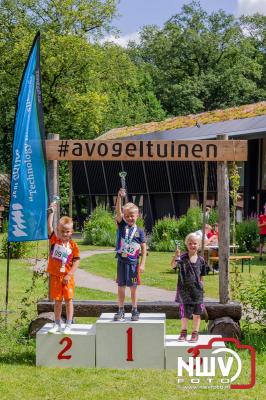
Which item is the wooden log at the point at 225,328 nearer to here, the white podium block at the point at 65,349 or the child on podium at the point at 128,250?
the child on podium at the point at 128,250

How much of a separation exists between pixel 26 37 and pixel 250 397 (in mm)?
39246

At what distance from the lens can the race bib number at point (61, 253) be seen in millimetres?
9156

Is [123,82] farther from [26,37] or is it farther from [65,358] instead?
[65,358]

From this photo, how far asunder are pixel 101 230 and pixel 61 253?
2125 centimetres

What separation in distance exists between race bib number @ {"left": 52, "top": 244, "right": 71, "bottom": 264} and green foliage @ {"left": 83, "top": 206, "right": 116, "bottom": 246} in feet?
66.5

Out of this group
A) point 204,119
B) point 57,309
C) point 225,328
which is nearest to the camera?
point 57,309

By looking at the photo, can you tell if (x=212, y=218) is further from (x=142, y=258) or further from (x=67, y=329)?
(x=67, y=329)

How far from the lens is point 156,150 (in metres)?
10.1

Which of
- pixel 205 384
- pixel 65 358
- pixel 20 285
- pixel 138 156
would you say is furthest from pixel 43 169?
pixel 20 285

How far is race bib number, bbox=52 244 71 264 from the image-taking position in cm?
916

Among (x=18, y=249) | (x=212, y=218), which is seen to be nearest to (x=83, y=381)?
(x=18, y=249)

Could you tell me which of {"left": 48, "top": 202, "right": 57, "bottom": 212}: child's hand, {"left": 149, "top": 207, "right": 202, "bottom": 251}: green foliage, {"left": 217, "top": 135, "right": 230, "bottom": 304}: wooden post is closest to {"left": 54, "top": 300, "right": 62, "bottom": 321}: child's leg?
{"left": 48, "top": 202, "right": 57, "bottom": 212}: child's hand

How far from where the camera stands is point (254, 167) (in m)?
32.3

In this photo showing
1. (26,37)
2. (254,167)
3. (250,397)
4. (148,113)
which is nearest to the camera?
(250,397)
